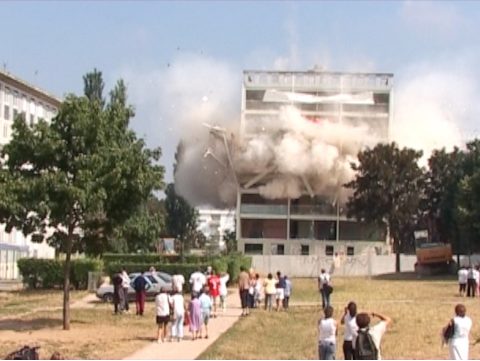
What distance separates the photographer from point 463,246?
80.2 meters

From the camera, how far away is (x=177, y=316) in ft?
76.3

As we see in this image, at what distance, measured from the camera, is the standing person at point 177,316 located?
23234 millimetres

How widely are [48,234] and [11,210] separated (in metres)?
2.04

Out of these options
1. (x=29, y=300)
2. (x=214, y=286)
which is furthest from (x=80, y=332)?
(x=29, y=300)

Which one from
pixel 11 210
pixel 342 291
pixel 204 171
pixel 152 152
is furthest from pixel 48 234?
pixel 204 171

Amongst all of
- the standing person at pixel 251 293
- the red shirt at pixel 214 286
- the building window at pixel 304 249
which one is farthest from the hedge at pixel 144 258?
the building window at pixel 304 249

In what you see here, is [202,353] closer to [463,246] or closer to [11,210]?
[11,210]

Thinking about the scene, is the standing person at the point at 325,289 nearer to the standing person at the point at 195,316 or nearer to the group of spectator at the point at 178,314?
the group of spectator at the point at 178,314

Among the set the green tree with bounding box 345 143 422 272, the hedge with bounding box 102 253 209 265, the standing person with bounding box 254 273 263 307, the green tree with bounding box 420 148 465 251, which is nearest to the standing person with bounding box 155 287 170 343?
the standing person with bounding box 254 273 263 307

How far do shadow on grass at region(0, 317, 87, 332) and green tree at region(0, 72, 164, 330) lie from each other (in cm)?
136

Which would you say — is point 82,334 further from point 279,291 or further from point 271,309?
point 279,291

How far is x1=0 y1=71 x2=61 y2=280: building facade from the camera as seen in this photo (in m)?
75.8

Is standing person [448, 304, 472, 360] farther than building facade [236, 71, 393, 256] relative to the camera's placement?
No

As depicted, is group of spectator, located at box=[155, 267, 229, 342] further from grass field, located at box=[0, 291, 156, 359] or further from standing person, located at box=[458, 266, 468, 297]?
standing person, located at box=[458, 266, 468, 297]
